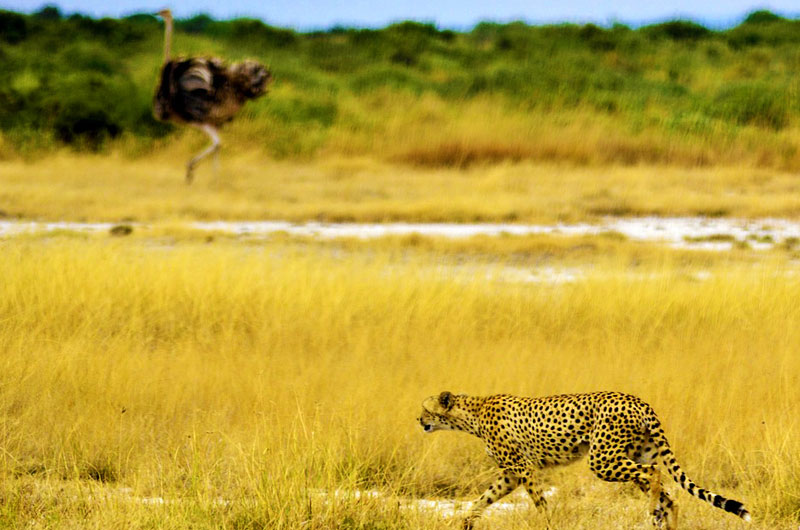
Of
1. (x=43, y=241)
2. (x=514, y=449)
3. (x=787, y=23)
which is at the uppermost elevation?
(x=787, y=23)

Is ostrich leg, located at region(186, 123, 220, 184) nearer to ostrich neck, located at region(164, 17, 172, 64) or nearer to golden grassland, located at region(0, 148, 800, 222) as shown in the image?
golden grassland, located at region(0, 148, 800, 222)

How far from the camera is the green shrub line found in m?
18.3

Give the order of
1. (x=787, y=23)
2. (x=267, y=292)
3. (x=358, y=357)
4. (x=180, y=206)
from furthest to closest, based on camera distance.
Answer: (x=787, y=23) → (x=180, y=206) → (x=267, y=292) → (x=358, y=357)

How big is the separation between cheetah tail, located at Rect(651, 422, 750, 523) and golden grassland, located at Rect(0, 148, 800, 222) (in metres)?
8.55

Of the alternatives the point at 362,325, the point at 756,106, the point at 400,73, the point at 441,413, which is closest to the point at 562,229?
the point at 362,325

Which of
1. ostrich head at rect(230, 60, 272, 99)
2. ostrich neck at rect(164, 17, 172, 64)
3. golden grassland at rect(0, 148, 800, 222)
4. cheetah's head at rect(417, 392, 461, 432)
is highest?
ostrich neck at rect(164, 17, 172, 64)

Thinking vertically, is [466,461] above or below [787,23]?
below

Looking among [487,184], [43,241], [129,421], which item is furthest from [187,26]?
[129,421]

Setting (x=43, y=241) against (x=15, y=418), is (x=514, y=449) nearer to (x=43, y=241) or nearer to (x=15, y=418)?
(x=15, y=418)

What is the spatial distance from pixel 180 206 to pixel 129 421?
7.79 metres

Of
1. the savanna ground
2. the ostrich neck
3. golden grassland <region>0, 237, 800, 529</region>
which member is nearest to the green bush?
the savanna ground

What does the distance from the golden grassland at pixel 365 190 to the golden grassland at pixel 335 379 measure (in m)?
3.82

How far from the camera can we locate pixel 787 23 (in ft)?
111

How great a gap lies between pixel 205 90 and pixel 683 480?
→ 1245cm
